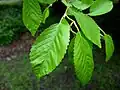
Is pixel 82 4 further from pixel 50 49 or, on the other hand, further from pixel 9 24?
pixel 9 24

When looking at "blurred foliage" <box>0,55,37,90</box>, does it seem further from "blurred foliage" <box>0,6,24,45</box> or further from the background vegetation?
"blurred foliage" <box>0,6,24,45</box>

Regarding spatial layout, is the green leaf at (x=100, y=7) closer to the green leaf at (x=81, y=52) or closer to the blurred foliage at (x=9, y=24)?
the green leaf at (x=81, y=52)

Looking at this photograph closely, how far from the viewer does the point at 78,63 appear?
43 cm

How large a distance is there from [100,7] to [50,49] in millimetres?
158

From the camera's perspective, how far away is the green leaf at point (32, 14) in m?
0.45

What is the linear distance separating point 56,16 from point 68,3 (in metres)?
4.67

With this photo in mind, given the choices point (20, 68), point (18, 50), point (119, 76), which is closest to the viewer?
point (119, 76)

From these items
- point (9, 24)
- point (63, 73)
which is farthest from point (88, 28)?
point (9, 24)

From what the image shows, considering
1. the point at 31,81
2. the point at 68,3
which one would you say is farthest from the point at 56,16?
the point at 68,3

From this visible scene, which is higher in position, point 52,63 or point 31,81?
point 52,63

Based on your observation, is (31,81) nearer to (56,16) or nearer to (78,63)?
(56,16)

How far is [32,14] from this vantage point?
1.48ft

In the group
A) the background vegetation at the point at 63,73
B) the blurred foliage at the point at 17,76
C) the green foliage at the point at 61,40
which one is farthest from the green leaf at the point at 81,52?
the blurred foliage at the point at 17,76

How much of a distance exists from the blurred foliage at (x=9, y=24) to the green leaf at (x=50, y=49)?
15.9 feet
